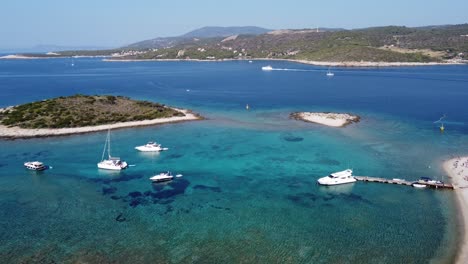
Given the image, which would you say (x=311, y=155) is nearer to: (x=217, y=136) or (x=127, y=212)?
(x=217, y=136)

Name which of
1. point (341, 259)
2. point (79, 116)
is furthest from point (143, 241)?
point (79, 116)

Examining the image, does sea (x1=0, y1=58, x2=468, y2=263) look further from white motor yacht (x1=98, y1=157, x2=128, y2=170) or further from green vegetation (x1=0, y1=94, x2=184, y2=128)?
green vegetation (x1=0, y1=94, x2=184, y2=128)

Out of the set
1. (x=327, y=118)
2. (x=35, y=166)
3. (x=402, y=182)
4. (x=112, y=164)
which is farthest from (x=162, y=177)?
(x=327, y=118)

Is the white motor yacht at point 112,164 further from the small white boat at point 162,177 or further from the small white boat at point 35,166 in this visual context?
the small white boat at point 35,166

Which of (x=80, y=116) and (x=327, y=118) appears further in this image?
(x=327, y=118)

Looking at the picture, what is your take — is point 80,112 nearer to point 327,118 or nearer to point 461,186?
point 327,118
